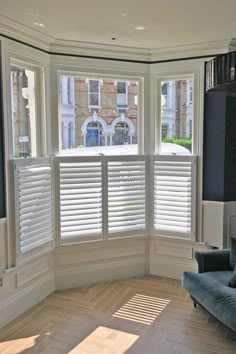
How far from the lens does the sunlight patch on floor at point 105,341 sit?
3109 mm

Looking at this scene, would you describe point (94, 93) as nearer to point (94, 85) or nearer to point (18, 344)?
point (94, 85)

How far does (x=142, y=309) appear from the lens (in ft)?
12.7

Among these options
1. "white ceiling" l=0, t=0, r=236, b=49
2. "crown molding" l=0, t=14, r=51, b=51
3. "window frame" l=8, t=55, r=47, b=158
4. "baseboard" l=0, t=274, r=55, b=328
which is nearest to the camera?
"white ceiling" l=0, t=0, r=236, b=49

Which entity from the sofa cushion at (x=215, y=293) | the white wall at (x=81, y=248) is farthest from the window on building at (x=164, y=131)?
the sofa cushion at (x=215, y=293)

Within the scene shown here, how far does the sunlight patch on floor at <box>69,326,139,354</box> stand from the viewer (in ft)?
10.2

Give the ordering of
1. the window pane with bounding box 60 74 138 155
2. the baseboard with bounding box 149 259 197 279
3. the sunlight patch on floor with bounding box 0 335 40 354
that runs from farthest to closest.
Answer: the baseboard with bounding box 149 259 197 279 < the window pane with bounding box 60 74 138 155 < the sunlight patch on floor with bounding box 0 335 40 354

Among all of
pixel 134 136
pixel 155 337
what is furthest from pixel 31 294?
pixel 134 136

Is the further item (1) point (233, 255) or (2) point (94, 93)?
(2) point (94, 93)

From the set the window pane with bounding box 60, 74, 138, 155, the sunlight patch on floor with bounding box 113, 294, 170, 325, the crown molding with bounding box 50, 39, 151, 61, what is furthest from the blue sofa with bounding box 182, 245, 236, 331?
the crown molding with bounding box 50, 39, 151, 61

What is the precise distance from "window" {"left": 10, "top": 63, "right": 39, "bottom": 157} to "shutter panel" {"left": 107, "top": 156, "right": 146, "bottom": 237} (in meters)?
1.03

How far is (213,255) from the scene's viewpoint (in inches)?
154

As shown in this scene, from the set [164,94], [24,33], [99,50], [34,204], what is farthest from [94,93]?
[34,204]

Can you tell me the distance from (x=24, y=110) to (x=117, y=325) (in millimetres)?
2520

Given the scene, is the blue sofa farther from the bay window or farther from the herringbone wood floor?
the bay window
